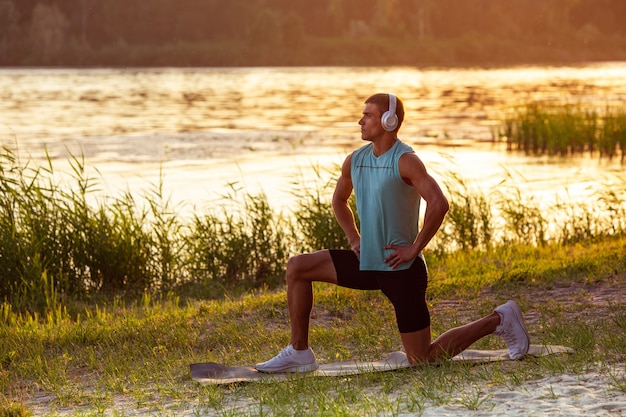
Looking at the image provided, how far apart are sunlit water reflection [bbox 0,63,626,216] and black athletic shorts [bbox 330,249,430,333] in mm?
7615

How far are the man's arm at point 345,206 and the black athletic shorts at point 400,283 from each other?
110 mm

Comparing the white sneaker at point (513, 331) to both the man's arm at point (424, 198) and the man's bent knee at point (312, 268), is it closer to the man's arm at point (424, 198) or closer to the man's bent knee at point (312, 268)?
the man's arm at point (424, 198)

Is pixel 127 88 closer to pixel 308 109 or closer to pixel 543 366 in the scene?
pixel 308 109

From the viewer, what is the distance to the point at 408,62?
10675 cm

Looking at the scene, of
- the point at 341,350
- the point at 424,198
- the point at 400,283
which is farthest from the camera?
the point at 341,350

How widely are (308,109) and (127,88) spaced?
67.3 ft

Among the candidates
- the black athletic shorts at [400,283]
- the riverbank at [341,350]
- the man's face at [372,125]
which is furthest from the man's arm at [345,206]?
the riverbank at [341,350]

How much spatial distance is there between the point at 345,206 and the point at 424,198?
0.79 m

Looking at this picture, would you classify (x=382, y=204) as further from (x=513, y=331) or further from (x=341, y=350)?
(x=341, y=350)

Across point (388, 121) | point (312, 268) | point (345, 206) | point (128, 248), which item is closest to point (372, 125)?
point (388, 121)

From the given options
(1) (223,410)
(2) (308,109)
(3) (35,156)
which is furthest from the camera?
(2) (308,109)

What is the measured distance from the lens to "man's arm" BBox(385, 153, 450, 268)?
6551 millimetres

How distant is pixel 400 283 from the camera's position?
6824 mm

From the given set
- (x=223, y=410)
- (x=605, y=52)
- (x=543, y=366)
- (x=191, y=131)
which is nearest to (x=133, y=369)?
(x=223, y=410)
